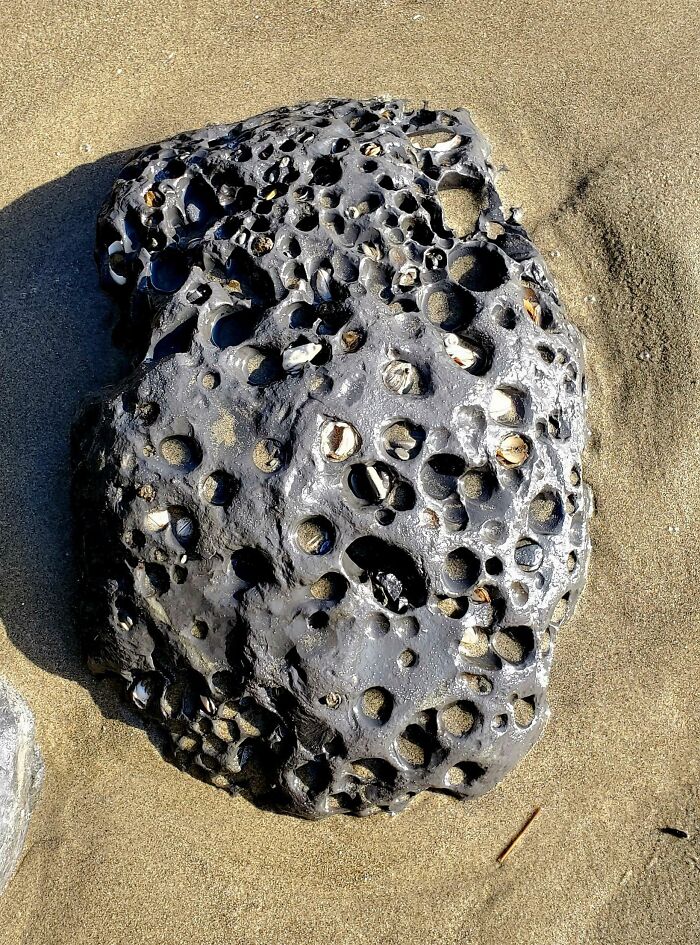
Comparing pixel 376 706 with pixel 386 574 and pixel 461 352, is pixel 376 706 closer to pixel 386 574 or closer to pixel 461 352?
pixel 386 574

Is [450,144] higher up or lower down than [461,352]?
higher up

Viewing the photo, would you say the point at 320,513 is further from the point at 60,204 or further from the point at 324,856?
the point at 60,204

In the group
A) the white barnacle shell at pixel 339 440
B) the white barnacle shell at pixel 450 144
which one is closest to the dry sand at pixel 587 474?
the white barnacle shell at pixel 450 144

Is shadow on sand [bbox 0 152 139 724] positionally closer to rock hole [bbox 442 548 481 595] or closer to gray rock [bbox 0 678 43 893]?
gray rock [bbox 0 678 43 893]

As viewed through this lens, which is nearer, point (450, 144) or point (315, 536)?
point (315, 536)

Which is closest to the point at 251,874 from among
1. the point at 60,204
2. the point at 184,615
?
the point at 184,615

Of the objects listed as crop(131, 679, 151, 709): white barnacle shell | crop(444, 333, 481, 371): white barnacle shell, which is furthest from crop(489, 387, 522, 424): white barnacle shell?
crop(131, 679, 151, 709): white barnacle shell

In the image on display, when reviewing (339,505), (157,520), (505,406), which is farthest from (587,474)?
(157,520)
